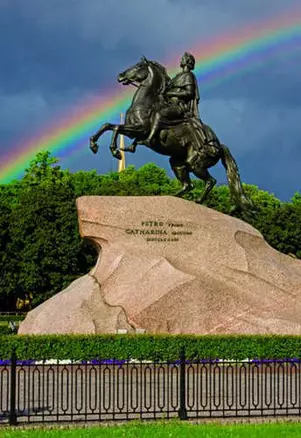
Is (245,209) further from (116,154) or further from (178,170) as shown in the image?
(116,154)

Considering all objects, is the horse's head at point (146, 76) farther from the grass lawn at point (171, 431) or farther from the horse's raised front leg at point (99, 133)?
the grass lawn at point (171, 431)

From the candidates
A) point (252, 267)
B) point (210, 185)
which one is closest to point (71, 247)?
point (210, 185)

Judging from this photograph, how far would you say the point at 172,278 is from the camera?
20797 mm

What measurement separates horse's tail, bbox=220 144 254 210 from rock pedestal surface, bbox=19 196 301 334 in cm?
228

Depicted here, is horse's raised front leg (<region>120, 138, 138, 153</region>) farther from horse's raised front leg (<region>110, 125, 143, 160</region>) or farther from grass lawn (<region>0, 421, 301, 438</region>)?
grass lawn (<region>0, 421, 301, 438</region>)

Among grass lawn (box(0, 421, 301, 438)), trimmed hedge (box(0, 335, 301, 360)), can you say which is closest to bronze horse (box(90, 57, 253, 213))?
trimmed hedge (box(0, 335, 301, 360))

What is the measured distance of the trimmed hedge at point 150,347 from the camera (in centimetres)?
1922

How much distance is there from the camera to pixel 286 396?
47.9 feet

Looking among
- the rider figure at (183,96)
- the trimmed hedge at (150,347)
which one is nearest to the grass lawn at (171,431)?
the trimmed hedge at (150,347)

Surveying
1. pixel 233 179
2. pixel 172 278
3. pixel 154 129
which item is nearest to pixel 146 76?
pixel 154 129

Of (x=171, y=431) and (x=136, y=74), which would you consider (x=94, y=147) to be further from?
(x=171, y=431)

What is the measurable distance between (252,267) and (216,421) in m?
8.93

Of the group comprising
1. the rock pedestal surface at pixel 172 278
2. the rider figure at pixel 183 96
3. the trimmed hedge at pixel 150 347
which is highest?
the rider figure at pixel 183 96

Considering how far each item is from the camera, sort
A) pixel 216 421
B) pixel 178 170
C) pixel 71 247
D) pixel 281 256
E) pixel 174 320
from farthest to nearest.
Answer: pixel 71 247, pixel 178 170, pixel 281 256, pixel 174 320, pixel 216 421
